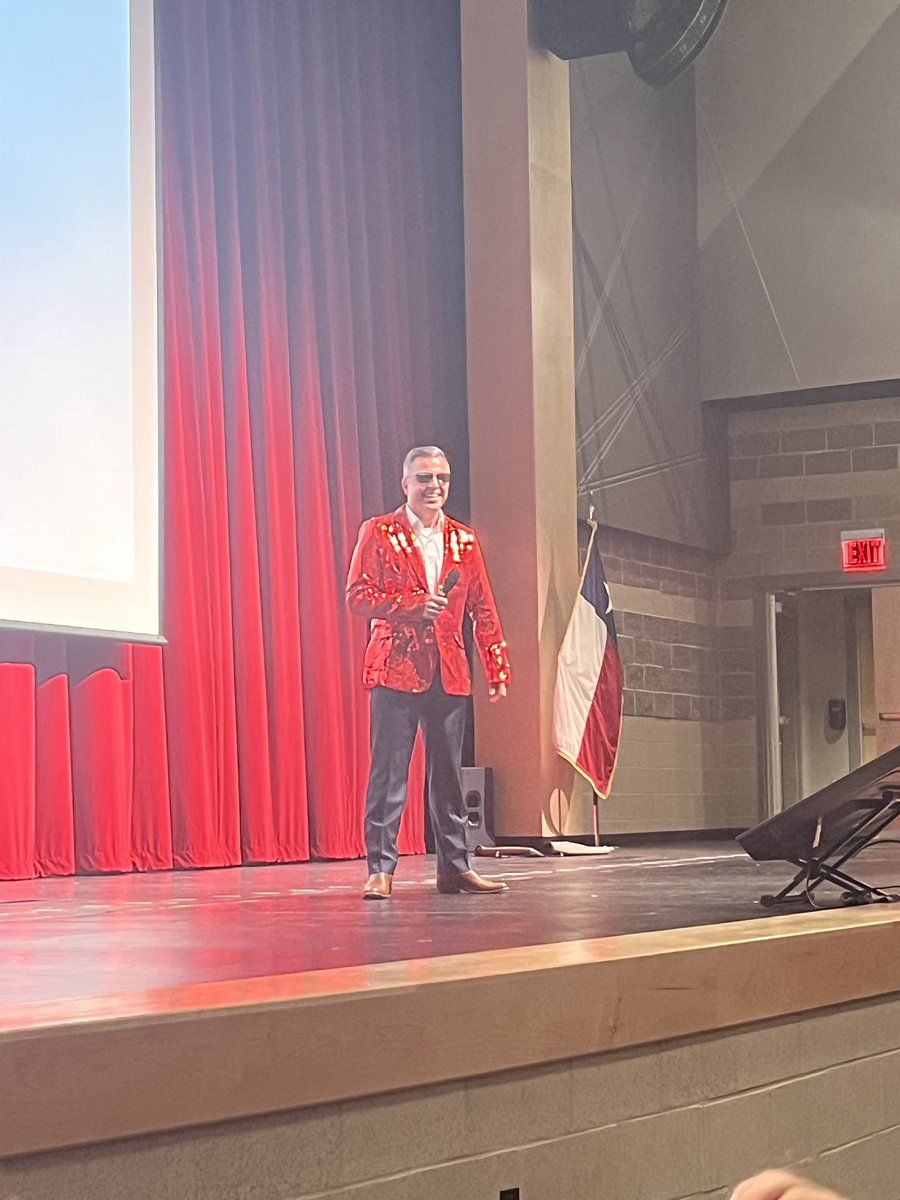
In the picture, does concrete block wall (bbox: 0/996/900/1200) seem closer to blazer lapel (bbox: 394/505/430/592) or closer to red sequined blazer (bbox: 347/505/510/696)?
red sequined blazer (bbox: 347/505/510/696)

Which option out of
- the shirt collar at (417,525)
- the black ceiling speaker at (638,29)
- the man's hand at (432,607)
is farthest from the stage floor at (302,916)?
the black ceiling speaker at (638,29)

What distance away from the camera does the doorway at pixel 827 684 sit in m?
9.88

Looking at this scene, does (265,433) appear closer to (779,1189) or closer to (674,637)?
(674,637)

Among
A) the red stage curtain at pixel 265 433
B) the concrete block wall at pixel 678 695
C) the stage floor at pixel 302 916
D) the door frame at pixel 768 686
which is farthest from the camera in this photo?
the door frame at pixel 768 686

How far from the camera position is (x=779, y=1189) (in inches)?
34.6

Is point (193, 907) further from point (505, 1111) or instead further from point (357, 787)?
point (357, 787)

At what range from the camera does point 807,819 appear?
3.71 m

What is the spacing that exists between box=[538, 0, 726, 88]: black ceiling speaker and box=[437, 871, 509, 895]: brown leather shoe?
4977 millimetres

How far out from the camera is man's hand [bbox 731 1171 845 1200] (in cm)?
86

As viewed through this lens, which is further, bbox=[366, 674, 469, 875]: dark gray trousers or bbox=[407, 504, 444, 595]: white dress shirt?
bbox=[407, 504, 444, 595]: white dress shirt

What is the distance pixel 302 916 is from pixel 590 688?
4167 mm

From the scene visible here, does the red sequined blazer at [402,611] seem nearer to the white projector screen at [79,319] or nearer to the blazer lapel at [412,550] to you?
the blazer lapel at [412,550]

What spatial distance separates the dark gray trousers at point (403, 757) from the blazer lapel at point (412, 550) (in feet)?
0.99

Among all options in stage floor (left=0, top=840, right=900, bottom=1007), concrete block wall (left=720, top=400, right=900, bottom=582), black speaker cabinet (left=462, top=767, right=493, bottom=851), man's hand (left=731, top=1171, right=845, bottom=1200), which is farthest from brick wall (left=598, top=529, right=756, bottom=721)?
man's hand (left=731, top=1171, right=845, bottom=1200)
